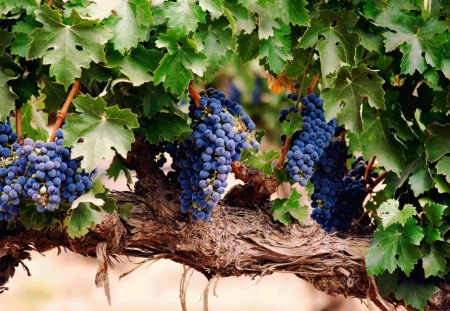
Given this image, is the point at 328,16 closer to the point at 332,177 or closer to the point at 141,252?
the point at 332,177

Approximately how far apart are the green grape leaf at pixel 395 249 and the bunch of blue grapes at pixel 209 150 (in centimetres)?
54

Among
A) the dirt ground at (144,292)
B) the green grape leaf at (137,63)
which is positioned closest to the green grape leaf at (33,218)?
the green grape leaf at (137,63)

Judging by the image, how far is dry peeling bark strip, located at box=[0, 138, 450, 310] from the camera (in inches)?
93.4

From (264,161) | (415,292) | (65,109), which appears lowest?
(415,292)

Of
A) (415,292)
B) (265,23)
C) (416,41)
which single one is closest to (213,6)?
(265,23)

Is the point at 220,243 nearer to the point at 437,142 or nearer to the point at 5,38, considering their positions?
the point at 437,142

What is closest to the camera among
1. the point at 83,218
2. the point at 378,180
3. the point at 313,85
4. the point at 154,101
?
the point at 83,218

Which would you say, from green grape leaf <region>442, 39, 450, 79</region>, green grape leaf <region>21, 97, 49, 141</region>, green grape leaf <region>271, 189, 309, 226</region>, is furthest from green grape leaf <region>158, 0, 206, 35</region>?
green grape leaf <region>442, 39, 450, 79</region>

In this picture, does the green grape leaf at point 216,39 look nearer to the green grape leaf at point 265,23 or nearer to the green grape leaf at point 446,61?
the green grape leaf at point 265,23

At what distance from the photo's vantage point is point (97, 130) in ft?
6.79

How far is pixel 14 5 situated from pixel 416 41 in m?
1.24

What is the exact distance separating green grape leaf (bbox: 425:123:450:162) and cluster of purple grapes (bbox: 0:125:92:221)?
1.13 meters

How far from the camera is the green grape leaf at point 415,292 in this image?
8.54 ft

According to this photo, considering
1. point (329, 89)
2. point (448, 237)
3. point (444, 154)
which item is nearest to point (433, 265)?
point (448, 237)
